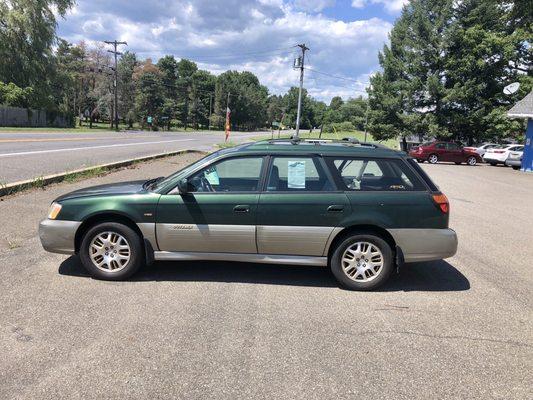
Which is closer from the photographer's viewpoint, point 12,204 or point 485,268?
point 485,268

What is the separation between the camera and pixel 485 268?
20.6 feet

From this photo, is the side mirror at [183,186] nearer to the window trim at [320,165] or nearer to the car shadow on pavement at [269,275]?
the window trim at [320,165]

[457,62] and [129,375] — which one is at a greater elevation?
→ [457,62]

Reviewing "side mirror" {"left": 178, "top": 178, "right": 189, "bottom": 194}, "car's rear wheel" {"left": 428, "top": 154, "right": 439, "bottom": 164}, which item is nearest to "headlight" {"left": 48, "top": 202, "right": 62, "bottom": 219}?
"side mirror" {"left": 178, "top": 178, "right": 189, "bottom": 194}

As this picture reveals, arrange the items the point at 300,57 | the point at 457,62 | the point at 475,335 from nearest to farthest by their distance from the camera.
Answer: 1. the point at 475,335
2. the point at 457,62
3. the point at 300,57

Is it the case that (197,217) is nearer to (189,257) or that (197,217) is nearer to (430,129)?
(189,257)

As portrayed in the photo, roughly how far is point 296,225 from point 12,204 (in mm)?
6110

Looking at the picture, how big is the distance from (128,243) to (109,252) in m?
0.24

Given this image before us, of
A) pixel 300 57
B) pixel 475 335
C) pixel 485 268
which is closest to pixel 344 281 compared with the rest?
pixel 475 335

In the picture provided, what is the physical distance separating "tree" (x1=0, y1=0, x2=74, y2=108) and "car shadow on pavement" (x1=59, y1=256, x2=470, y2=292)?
48.8 metres

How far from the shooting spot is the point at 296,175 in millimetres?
5273

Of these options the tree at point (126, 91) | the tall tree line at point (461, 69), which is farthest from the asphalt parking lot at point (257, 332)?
the tree at point (126, 91)

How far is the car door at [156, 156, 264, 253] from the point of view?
200 inches

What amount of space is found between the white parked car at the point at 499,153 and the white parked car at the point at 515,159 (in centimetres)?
22
